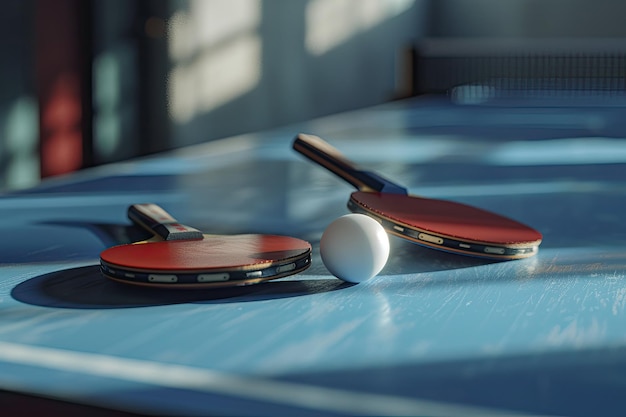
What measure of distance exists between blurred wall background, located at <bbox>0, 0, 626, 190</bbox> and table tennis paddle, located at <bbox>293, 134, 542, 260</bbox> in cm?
234

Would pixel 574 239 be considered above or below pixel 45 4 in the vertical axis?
below

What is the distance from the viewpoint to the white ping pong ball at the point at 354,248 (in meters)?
1.82

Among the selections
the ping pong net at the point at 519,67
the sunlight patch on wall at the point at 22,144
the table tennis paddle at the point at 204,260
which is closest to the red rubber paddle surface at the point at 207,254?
the table tennis paddle at the point at 204,260

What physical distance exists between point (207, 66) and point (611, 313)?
199 inches

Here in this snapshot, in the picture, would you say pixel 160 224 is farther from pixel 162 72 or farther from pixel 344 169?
pixel 162 72

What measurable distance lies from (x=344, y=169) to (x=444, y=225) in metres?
0.67

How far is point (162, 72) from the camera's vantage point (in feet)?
19.0

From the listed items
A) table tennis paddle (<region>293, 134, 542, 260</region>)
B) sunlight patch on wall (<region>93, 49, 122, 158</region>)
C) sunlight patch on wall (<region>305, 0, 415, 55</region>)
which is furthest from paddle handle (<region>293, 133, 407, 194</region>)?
sunlight patch on wall (<region>305, 0, 415, 55</region>)

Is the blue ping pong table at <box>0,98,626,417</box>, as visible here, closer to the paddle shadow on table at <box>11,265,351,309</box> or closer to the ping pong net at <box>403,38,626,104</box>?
the paddle shadow on table at <box>11,265,351,309</box>

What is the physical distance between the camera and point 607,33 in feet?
44.9

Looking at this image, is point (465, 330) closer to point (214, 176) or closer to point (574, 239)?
point (574, 239)

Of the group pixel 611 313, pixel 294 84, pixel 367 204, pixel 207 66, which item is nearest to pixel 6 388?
pixel 611 313

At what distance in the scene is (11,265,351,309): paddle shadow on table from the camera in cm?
171

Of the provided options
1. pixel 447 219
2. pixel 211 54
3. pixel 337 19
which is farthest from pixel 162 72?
pixel 337 19
